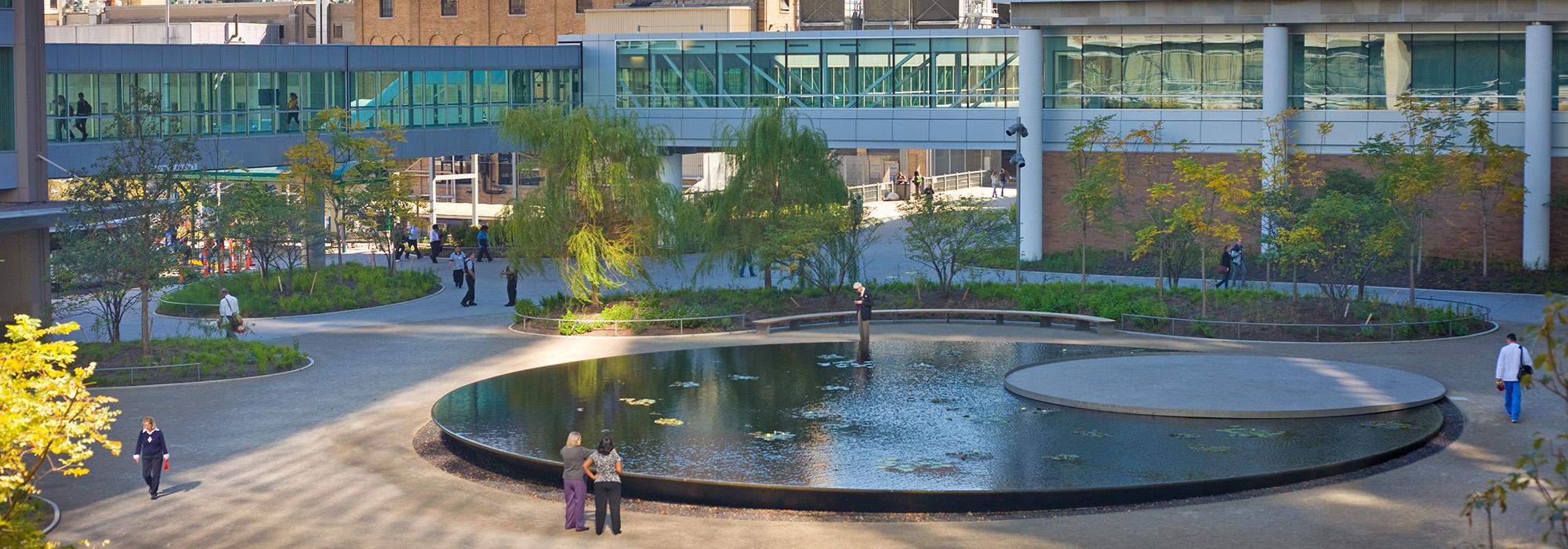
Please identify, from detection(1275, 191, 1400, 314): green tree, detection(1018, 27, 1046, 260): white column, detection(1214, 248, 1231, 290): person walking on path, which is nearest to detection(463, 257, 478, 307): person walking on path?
detection(1018, 27, 1046, 260): white column

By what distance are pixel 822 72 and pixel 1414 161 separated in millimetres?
20268

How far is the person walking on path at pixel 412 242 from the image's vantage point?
47.7 metres

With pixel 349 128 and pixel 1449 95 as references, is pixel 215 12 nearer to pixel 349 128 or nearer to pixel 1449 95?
pixel 349 128

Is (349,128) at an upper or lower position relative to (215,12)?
lower

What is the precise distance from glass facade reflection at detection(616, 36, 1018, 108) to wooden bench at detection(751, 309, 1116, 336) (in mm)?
15612

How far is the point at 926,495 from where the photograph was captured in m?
18.4

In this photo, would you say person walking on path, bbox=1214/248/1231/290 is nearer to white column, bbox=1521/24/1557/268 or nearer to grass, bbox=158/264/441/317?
white column, bbox=1521/24/1557/268

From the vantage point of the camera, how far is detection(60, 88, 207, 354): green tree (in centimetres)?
2822

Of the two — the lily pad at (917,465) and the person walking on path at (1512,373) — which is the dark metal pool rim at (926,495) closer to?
the lily pad at (917,465)

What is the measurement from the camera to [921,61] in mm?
49969

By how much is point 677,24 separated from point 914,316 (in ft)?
131

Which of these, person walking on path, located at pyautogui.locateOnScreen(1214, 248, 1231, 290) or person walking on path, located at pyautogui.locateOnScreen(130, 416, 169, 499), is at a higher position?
person walking on path, located at pyautogui.locateOnScreen(1214, 248, 1231, 290)

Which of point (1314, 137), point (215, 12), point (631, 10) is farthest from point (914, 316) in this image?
point (215, 12)

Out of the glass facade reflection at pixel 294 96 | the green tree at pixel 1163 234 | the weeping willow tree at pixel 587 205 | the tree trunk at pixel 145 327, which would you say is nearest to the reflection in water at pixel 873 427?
the weeping willow tree at pixel 587 205
